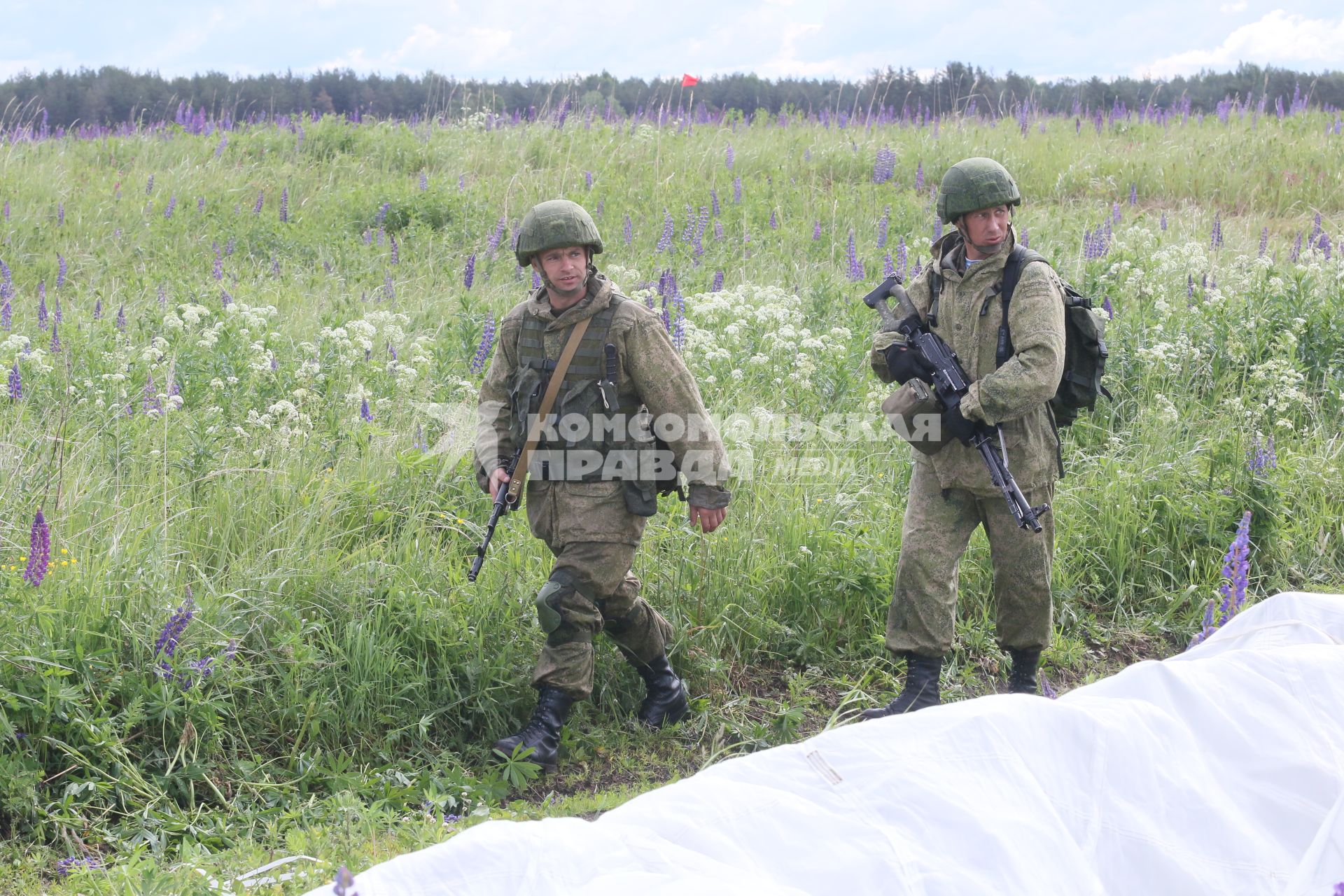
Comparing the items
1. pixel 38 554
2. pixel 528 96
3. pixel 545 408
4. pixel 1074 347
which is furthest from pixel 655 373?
pixel 528 96

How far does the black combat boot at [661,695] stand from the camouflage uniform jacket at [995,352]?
1.33 m

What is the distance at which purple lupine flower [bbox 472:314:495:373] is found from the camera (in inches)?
275

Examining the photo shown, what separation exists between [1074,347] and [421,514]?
2899mm

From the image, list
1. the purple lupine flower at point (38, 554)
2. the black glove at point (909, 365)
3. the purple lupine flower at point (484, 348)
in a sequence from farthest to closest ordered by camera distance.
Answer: the purple lupine flower at point (484, 348), the black glove at point (909, 365), the purple lupine flower at point (38, 554)

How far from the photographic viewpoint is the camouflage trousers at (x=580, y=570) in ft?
14.4

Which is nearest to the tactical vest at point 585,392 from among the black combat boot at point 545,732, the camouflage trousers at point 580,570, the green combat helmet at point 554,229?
the camouflage trousers at point 580,570

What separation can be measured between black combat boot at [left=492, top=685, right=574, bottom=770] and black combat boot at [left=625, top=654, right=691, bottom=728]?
1.34ft

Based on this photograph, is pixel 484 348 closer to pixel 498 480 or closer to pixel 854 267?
pixel 498 480

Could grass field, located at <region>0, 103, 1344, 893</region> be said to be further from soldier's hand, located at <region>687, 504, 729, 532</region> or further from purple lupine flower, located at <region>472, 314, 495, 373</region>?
soldier's hand, located at <region>687, 504, 729, 532</region>

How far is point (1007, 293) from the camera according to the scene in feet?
14.6

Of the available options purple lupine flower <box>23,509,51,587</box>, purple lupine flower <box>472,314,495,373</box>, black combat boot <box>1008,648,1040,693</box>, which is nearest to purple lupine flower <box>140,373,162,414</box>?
purple lupine flower <box>23,509,51,587</box>

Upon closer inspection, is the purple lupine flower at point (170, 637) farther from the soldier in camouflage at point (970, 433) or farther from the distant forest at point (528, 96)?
the distant forest at point (528, 96)

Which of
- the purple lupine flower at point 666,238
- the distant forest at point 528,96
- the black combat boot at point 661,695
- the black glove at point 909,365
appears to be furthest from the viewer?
the distant forest at point 528,96

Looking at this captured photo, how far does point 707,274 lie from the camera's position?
970 centimetres
